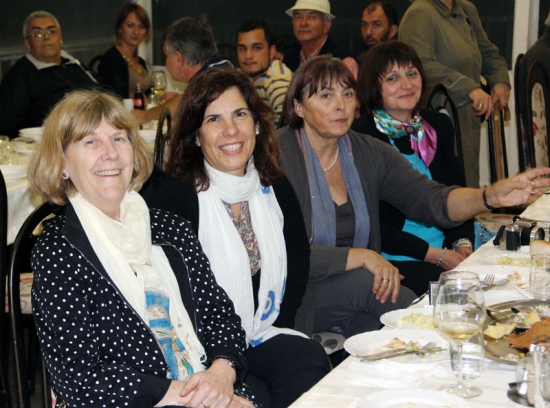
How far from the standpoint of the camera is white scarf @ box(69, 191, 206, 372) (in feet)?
6.08

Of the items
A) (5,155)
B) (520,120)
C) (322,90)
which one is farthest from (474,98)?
(5,155)

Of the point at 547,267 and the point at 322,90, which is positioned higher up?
the point at 322,90

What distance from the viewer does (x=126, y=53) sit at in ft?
20.8

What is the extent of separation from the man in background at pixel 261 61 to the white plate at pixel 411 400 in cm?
368

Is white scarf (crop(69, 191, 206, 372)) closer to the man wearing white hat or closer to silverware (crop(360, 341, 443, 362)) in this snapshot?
silverware (crop(360, 341, 443, 362))

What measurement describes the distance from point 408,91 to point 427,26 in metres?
1.55

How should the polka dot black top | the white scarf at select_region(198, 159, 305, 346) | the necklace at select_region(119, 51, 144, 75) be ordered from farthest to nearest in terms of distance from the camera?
the necklace at select_region(119, 51, 144, 75) → the white scarf at select_region(198, 159, 305, 346) → the polka dot black top

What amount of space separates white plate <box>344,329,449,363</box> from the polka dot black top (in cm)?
41

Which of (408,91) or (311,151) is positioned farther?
(408,91)

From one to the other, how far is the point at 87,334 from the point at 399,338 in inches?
26.7

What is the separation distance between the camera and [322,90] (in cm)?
287

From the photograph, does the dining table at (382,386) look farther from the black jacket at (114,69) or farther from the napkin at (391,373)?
the black jacket at (114,69)

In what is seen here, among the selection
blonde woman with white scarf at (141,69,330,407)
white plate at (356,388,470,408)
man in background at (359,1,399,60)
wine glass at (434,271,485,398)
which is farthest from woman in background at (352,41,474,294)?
man in background at (359,1,399,60)

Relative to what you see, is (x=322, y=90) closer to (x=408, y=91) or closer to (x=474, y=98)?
(x=408, y=91)
